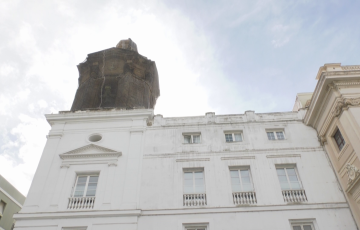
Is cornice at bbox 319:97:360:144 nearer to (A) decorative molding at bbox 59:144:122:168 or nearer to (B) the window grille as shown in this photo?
(B) the window grille

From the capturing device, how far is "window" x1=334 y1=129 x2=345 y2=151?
16.8 metres

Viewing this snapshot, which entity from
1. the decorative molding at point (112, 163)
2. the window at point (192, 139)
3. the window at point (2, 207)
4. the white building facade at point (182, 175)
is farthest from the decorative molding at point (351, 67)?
the window at point (2, 207)

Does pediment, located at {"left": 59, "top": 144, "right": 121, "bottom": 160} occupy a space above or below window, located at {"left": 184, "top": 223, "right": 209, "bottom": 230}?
above

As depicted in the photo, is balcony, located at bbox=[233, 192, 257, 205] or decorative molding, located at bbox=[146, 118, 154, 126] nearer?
balcony, located at bbox=[233, 192, 257, 205]

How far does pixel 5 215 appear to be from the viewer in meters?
24.5

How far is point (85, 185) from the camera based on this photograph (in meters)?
17.4

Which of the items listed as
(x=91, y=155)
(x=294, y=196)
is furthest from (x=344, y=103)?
(x=91, y=155)

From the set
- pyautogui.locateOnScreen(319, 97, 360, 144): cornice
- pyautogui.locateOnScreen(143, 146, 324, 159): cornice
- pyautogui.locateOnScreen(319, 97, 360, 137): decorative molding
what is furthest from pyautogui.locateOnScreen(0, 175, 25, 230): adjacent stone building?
pyautogui.locateOnScreen(319, 97, 360, 137): decorative molding

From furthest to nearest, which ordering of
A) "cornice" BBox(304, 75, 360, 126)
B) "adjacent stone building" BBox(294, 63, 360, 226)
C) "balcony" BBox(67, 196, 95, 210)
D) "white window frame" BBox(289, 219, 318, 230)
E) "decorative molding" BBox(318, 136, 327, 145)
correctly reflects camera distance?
"decorative molding" BBox(318, 136, 327, 145), "cornice" BBox(304, 75, 360, 126), "balcony" BBox(67, 196, 95, 210), "white window frame" BBox(289, 219, 318, 230), "adjacent stone building" BBox(294, 63, 360, 226)

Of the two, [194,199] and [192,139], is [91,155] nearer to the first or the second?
[192,139]

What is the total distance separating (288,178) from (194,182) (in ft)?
17.3

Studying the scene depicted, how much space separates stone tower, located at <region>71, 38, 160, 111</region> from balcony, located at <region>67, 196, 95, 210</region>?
7.37 meters

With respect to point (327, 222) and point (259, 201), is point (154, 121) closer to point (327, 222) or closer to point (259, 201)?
point (259, 201)

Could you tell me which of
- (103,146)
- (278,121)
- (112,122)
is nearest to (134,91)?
(112,122)
